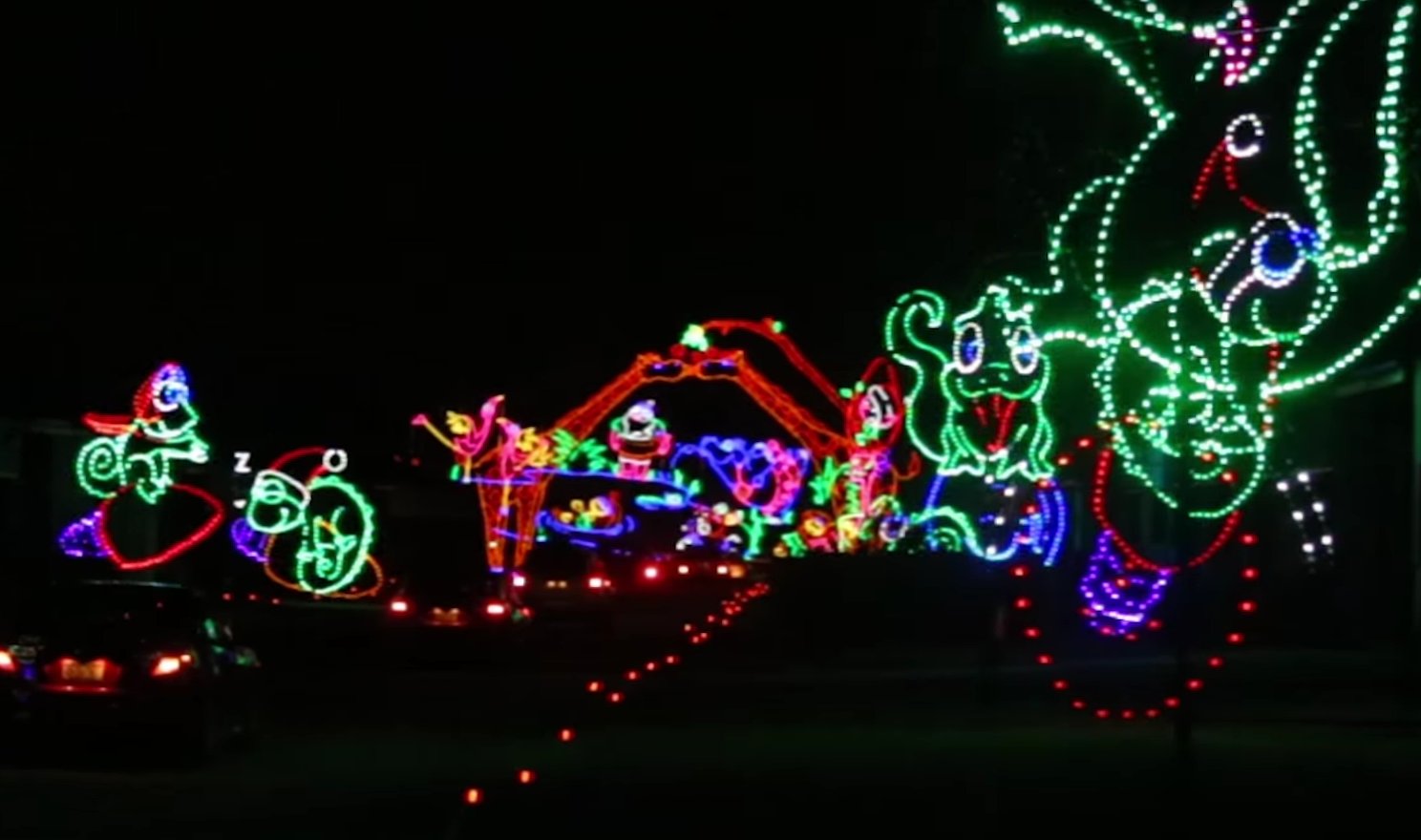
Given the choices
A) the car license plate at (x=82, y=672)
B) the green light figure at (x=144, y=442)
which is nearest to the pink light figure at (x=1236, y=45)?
the car license plate at (x=82, y=672)

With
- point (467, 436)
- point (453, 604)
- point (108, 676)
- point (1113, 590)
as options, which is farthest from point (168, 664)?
point (467, 436)

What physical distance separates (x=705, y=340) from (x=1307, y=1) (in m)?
29.3

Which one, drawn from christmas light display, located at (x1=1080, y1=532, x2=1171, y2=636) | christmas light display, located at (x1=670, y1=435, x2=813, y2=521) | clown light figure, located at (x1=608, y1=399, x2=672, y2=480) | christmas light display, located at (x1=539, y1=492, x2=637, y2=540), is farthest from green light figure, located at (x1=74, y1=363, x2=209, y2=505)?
christmas light display, located at (x1=1080, y1=532, x2=1171, y2=636)

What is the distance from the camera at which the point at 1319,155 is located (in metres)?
21.7

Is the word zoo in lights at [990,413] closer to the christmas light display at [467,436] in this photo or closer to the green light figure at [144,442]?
the christmas light display at [467,436]

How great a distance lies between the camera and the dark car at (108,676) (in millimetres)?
17078

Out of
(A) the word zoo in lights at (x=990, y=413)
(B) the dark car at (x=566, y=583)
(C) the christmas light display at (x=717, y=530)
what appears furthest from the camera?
(C) the christmas light display at (x=717, y=530)

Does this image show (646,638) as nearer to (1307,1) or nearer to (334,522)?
(334,522)

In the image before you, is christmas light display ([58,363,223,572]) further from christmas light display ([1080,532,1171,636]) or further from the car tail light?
the car tail light

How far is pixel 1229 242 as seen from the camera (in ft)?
76.9

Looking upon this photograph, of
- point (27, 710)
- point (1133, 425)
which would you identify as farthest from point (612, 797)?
point (1133, 425)

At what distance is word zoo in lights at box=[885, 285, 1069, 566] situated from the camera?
31500 millimetres

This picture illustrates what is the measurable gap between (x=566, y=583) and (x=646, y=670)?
419 inches

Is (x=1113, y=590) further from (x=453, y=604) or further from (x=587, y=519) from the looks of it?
(x=587, y=519)
